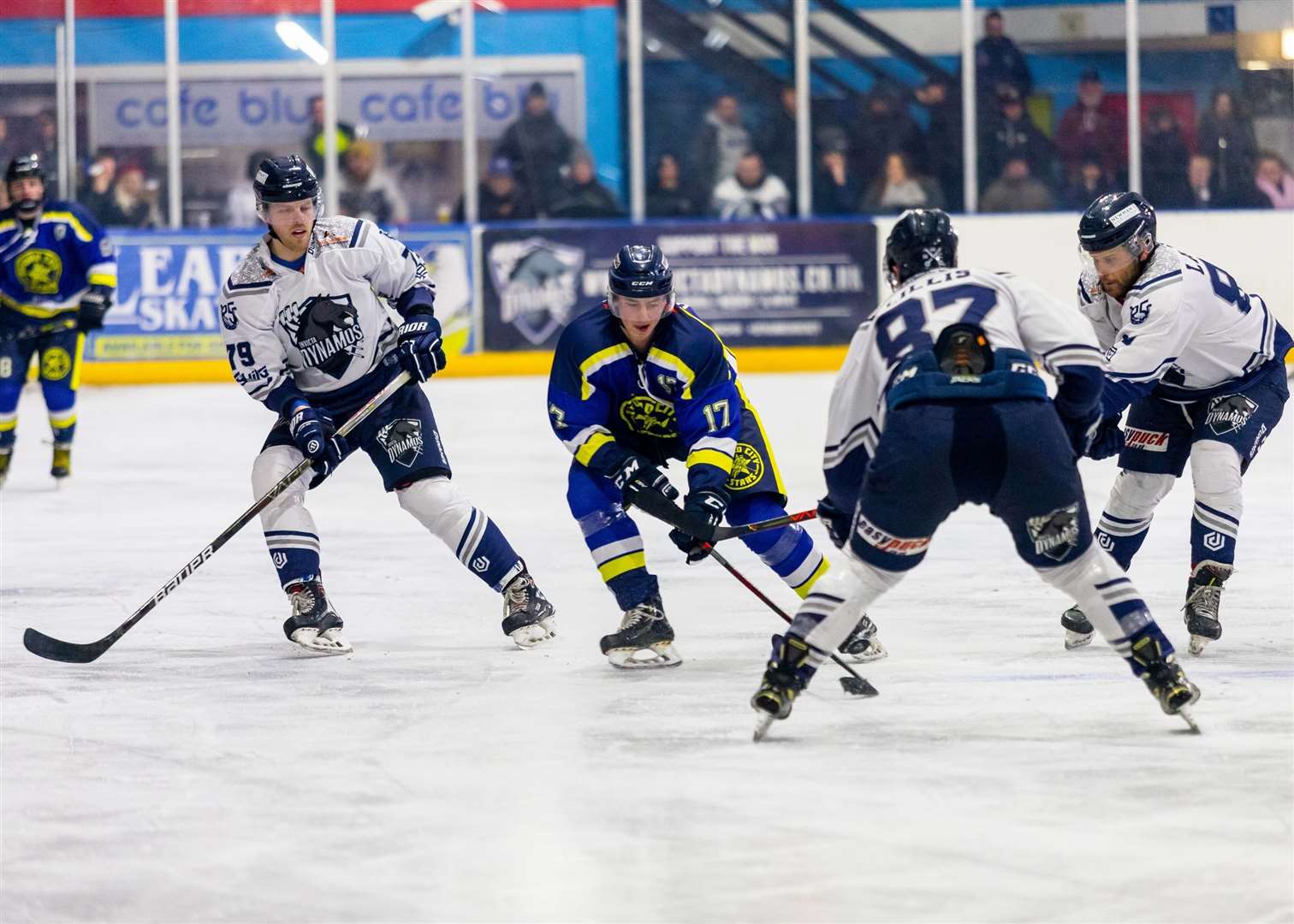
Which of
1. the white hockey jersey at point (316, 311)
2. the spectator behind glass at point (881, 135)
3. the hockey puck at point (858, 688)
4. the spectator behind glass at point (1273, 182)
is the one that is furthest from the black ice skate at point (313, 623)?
the spectator behind glass at point (1273, 182)

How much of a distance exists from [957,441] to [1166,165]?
923 cm

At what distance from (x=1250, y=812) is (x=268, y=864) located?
1401 mm

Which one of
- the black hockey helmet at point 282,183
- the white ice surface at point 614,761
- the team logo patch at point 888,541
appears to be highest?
the black hockey helmet at point 282,183

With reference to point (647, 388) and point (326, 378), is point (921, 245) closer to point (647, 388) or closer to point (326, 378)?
point (647, 388)

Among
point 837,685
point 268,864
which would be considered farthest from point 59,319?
point 268,864

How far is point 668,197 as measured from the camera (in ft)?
38.1

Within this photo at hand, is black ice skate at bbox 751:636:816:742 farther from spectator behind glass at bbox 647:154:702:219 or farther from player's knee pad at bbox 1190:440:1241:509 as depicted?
spectator behind glass at bbox 647:154:702:219

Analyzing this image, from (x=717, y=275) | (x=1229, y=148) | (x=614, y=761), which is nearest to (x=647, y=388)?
(x=614, y=761)

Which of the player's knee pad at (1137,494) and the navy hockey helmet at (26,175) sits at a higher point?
the navy hockey helmet at (26,175)

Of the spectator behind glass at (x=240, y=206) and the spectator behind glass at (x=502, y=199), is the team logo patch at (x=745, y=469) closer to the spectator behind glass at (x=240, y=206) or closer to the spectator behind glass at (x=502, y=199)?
the spectator behind glass at (x=502, y=199)

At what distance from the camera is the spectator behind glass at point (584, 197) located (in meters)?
11.4

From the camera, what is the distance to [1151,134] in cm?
1162

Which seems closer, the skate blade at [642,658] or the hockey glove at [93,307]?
the skate blade at [642,658]

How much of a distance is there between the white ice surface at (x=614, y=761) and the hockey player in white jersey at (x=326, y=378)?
0.54 ft
